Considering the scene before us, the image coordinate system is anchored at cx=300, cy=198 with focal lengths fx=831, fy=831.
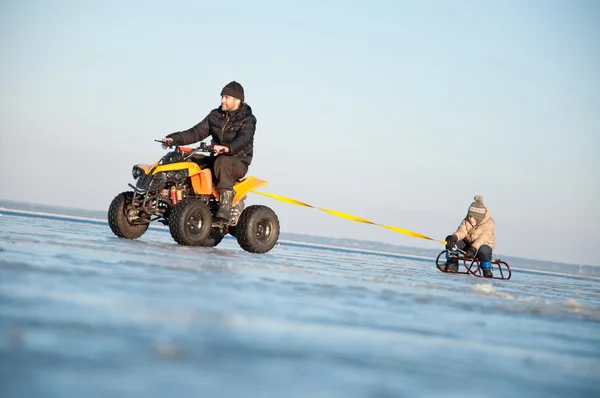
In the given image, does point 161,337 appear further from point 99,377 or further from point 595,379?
point 595,379

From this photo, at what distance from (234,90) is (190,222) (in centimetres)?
205

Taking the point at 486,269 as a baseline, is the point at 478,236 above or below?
above

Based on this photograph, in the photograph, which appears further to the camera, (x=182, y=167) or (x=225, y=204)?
(x=225, y=204)

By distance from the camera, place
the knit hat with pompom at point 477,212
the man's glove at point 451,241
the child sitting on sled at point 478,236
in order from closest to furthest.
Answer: the man's glove at point 451,241 → the child sitting on sled at point 478,236 → the knit hat with pompom at point 477,212

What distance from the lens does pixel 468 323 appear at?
202 inches

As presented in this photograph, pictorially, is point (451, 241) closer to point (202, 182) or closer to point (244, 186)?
point (244, 186)

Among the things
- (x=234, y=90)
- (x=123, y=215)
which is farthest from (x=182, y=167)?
(x=234, y=90)

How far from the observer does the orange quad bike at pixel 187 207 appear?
409 inches

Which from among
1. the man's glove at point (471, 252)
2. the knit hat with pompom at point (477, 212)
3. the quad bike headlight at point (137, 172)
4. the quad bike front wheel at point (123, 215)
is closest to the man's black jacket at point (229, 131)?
the quad bike headlight at point (137, 172)

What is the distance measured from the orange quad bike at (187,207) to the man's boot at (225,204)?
0.36ft

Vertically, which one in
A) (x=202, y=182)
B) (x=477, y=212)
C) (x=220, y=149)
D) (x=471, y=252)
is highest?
(x=220, y=149)

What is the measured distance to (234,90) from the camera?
37.0ft

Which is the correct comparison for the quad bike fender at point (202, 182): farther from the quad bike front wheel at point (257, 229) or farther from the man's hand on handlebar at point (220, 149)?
the quad bike front wheel at point (257, 229)

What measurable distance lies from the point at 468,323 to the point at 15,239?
5.09 m
